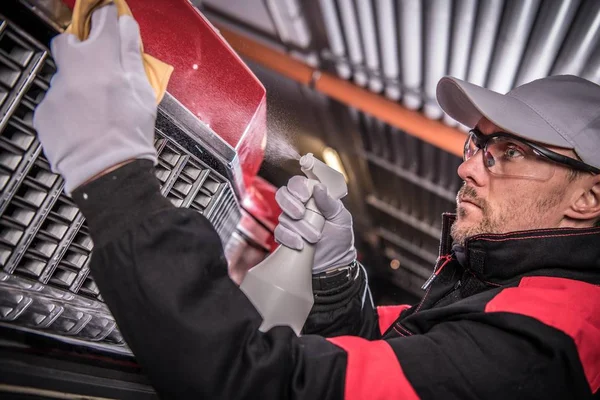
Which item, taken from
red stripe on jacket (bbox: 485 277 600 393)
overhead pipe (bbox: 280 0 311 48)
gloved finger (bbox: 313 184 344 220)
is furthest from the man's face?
overhead pipe (bbox: 280 0 311 48)

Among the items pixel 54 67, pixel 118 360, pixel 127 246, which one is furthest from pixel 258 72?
pixel 118 360

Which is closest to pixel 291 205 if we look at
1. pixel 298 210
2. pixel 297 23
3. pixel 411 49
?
pixel 298 210

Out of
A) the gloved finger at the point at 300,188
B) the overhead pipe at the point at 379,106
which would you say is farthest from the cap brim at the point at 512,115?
the overhead pipe at the point at 379,106

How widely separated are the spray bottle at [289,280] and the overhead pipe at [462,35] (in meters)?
1.26

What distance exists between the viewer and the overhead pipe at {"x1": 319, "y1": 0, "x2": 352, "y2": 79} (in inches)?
79.1

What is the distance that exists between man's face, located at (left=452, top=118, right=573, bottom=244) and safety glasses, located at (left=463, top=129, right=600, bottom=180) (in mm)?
16

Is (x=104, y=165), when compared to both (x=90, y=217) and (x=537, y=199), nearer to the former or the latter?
(x=90, y=217)

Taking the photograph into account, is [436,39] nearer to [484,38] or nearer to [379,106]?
[484,38]

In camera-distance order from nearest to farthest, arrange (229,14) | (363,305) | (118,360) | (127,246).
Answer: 1. (127,246)
2. (118,360)
3. (363,305)
4. (229,14)

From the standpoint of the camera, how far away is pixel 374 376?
62cm

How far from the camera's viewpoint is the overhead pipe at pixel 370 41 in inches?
77.5

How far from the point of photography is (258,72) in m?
0.87

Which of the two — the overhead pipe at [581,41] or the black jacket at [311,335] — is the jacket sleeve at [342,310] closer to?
the black jacket at [311,335]

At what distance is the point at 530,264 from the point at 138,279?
0.84 metres
